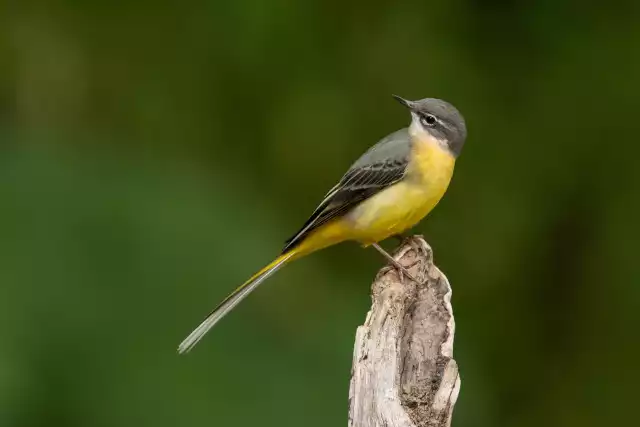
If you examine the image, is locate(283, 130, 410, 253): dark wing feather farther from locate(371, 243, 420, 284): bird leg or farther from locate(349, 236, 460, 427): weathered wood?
locate(349, 236, 460, 427): weathered wood

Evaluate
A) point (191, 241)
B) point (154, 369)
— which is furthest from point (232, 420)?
point (191, 241)

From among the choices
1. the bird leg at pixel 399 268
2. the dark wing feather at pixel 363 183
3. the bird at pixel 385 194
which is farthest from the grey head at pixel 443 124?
the bird leg at pixel 399 268

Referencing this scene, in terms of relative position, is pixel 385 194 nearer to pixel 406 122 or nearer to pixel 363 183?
pixel 363 183

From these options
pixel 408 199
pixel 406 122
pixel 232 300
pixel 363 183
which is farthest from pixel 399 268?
pixel 406 122

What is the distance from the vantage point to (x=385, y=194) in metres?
6.15

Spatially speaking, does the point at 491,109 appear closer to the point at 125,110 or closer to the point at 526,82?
the point at 526,82

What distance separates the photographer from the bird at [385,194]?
609 centimetres

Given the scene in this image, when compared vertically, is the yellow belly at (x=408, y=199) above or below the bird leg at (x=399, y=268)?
above

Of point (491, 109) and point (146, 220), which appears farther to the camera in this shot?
point (491, 109)

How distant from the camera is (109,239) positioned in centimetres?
695

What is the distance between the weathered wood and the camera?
4684 millimetres

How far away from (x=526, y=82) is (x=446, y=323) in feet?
11.4

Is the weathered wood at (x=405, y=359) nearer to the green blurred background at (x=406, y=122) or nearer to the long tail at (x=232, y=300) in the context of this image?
the long tail at (x=232, y=300)

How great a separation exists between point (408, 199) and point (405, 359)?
1319 mm
